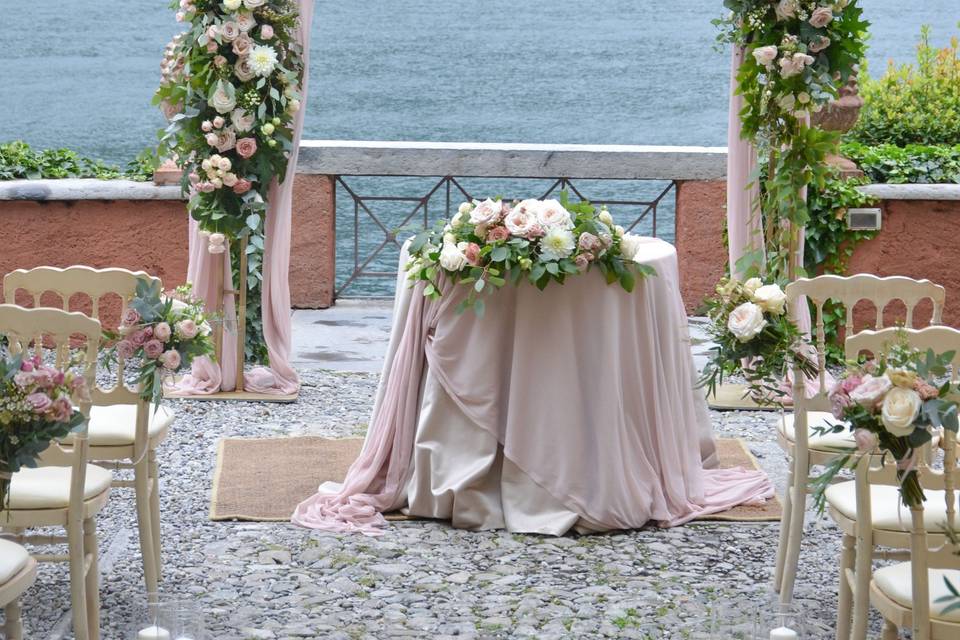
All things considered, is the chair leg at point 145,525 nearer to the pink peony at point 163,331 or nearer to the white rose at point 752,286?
the pink peony at point 163,331

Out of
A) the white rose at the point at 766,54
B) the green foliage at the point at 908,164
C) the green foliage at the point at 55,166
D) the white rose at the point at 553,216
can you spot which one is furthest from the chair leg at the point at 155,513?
the green foliage at the point at 908,164

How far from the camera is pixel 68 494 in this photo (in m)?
3.33

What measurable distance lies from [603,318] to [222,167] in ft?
7.41

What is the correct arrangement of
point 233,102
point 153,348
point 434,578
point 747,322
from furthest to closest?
point 233,102
point 434,578
point 747,322
point 153,348

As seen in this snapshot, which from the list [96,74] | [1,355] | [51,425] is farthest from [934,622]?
[96,74]

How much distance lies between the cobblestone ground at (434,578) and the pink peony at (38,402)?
126 centimetres

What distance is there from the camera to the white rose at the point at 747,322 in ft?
11.9

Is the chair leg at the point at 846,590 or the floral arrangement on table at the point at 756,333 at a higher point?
the floral arrangement on table at the point at 756,333

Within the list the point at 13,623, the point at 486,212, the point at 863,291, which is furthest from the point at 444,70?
the point at 13,623

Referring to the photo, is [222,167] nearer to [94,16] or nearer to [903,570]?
[903,570]

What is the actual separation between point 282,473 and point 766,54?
2.67m

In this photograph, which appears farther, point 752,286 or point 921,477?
point 752,286

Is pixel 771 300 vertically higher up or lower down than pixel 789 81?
lower down

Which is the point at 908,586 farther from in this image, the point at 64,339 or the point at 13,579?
the point at 64,339
